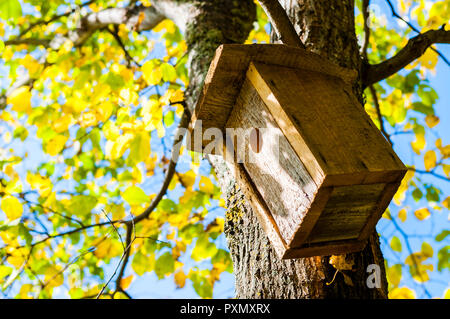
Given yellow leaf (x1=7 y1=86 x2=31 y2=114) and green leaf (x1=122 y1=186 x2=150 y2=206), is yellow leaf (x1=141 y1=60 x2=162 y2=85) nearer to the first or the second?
green leaf (x1=122 y1=186 x2=150 y2=206)

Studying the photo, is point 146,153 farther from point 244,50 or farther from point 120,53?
point 120,53

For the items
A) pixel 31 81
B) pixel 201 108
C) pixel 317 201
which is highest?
pixel 31 81

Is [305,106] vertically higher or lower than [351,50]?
lower

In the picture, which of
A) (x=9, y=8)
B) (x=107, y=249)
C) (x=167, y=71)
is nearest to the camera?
(x=9, y=8)

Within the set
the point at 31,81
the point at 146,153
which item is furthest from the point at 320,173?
the point at 31,81

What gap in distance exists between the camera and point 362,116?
4.35 feet

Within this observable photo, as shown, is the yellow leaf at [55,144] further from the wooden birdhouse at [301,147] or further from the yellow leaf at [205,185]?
the wooden birdhouse at [301,147]

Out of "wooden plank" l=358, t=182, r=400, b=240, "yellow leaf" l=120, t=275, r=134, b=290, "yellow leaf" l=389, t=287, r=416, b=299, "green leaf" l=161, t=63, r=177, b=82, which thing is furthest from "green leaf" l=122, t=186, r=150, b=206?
"yellow leaf" l=389, t=287, r=416, b=299

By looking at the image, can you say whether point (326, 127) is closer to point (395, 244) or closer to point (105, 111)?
point (105, 111)

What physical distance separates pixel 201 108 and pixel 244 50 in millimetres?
274

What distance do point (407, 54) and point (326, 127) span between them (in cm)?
86

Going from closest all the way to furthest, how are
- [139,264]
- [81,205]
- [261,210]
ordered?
[261,210] < [81,205] < [139,264]

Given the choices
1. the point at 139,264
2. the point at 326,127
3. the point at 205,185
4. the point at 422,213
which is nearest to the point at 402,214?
the point at 422,213

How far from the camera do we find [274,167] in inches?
52.1
